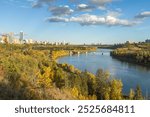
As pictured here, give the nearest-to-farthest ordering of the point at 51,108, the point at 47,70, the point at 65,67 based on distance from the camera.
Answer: the point at 51,108 → the point at 47,70 → the point at 65,67

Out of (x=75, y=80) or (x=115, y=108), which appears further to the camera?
(x=75, y=80)

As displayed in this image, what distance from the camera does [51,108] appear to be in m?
1.22

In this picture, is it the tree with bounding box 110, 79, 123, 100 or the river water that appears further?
the river water

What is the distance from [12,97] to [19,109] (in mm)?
566

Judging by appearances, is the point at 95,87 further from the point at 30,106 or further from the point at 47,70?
the point at 30,106

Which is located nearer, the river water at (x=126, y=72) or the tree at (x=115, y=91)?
the tree at (x=115, y=91)

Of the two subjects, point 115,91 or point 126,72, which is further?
point 126,72

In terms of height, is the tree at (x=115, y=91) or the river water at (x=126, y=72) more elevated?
the tree at (x=115, y=91)

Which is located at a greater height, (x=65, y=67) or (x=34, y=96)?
(x=34, y=96)

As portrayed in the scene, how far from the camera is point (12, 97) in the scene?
5.89ft

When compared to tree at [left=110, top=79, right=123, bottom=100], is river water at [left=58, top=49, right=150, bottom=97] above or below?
below

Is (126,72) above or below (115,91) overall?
below

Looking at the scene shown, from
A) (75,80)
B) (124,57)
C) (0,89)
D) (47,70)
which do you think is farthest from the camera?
(124,57)

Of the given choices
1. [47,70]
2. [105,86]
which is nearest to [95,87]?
[105,86]
